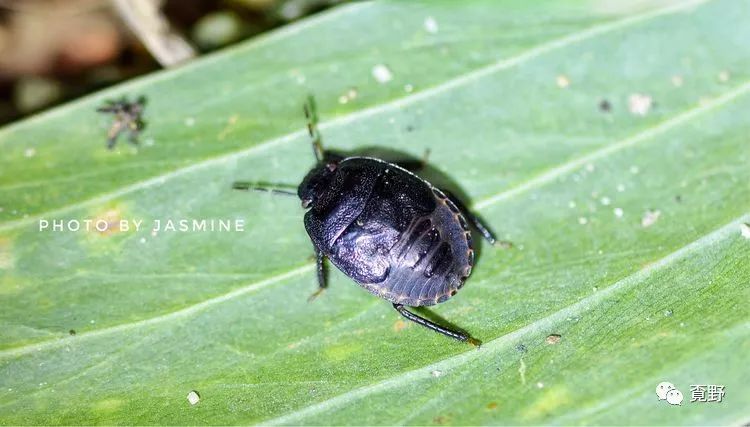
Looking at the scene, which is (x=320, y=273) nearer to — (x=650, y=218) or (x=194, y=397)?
(x=194, y=397)

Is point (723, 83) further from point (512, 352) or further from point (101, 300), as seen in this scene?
point (101, 300)

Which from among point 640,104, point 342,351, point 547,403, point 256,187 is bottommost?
point 342,351

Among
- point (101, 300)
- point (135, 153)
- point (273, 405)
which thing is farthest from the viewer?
point (135, 153)

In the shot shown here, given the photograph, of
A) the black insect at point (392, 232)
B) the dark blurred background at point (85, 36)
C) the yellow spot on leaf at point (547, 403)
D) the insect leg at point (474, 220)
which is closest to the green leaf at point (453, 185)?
the yellow spot on leaf at point (547, 403)

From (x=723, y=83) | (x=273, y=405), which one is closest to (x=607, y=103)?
(x=723, y=83)

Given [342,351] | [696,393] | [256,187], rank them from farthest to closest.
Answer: [256,187]
[342,351]
[696,393]
